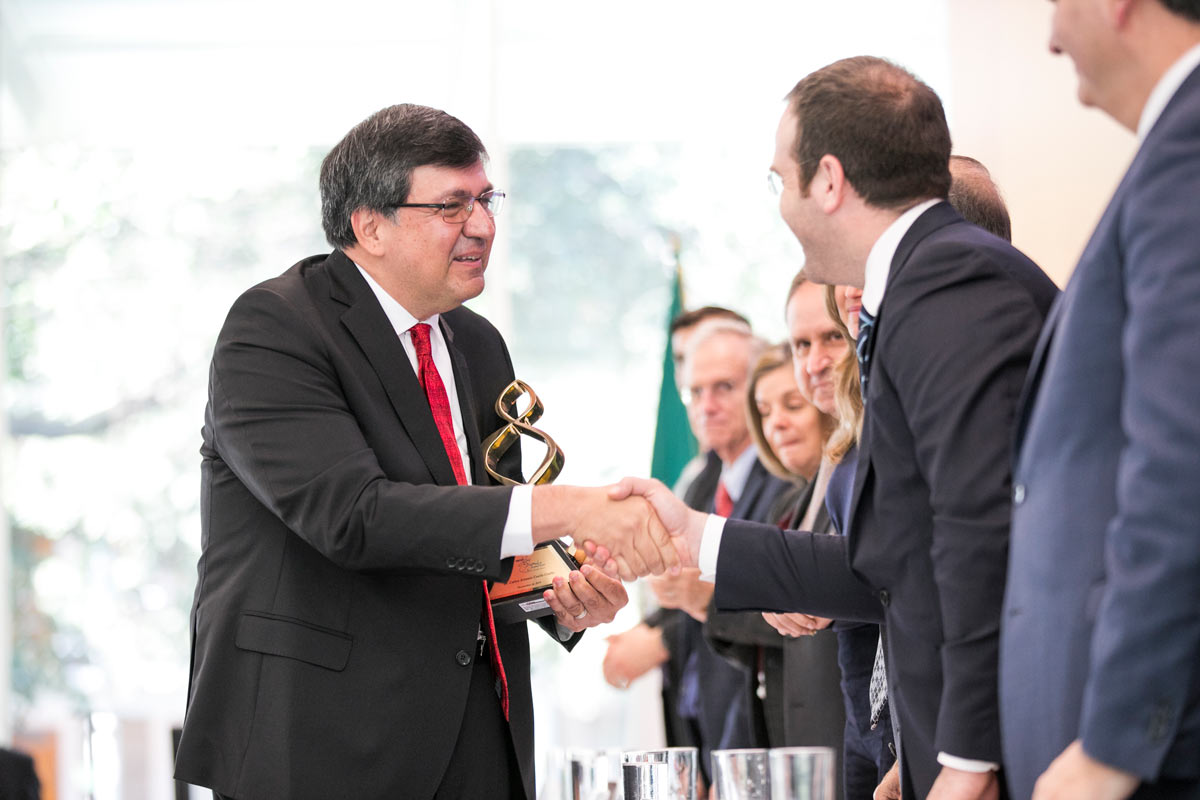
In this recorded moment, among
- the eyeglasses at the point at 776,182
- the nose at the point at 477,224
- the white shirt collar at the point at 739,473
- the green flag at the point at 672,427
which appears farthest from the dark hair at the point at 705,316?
the eyeglasses at the point at 776,182

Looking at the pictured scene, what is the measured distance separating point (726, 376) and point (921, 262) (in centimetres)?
304

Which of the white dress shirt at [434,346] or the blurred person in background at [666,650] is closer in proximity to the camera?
the white dress shirt at [434,346]

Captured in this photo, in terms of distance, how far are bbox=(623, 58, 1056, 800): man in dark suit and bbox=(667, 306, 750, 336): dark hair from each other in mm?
3048

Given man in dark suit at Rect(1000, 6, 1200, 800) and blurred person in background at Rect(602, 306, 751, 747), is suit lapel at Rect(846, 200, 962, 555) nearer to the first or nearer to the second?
man in dark suit at Rect(1000, 6, 1200, 800)

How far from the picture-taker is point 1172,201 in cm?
122

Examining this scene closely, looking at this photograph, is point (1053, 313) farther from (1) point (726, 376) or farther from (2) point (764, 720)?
(1) point (726, 376)

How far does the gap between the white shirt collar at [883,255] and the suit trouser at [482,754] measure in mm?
998

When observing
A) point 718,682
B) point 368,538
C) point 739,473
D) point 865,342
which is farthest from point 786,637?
point 865,342

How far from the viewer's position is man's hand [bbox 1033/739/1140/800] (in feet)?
4.03

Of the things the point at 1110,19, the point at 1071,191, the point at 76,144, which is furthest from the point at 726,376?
the point at 76,144

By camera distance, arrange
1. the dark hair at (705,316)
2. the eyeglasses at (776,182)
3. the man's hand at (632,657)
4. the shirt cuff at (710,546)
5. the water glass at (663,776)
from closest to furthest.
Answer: the water glass at (663,776)
the eyeglasses at (776,182)
the shirt cuff at (710,546)
the man's hand at (632,657)
the dark hair at (705,316)

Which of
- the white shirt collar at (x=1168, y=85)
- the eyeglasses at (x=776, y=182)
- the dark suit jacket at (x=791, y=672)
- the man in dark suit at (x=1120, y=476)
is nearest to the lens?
the man in dark suit at (x=1120, y=476)

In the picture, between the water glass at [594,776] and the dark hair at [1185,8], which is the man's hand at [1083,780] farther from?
the dark hair at [1185,8]

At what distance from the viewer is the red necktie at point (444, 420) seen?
2344mm
